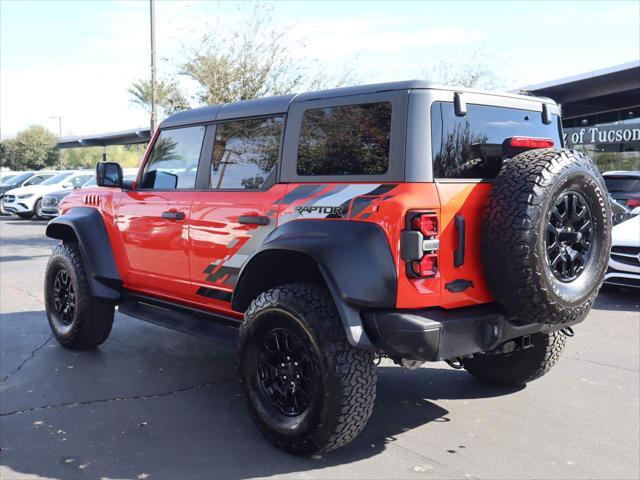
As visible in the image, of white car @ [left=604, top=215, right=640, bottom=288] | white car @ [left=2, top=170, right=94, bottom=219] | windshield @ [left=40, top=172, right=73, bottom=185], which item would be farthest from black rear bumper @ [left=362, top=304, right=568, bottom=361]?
windshield @ [left=40, top=172, right=73, bottom=185]

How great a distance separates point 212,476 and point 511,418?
195 cm

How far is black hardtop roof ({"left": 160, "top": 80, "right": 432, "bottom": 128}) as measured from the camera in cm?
351

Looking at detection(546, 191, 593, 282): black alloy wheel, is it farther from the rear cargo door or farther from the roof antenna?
the roof antenna

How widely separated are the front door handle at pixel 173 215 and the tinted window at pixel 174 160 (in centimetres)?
22

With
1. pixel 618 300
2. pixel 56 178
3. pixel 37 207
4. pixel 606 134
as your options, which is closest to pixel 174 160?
pixel 618 300

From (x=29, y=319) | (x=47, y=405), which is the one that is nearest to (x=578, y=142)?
(x=29, y=319)

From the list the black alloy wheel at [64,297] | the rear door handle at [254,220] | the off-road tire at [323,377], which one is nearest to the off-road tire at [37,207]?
the black alloy wheel at [64,297]

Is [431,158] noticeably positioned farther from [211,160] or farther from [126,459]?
[126,459]

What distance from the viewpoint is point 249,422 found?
4.15 m

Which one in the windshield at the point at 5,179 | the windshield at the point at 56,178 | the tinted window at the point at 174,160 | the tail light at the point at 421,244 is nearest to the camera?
the tail light at the point at 421,244

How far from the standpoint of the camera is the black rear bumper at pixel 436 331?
3248mm

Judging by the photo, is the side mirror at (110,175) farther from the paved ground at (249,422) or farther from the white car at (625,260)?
the white car at (625,260)

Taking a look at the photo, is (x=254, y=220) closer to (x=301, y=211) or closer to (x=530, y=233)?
(x=301, y=211)

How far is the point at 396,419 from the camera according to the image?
4.20 meters
